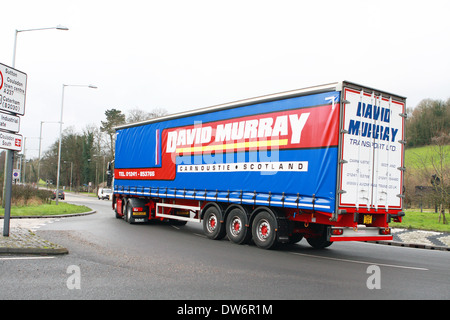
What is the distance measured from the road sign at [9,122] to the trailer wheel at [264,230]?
666 centimetres

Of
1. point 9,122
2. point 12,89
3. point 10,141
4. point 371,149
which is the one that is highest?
point 12,89

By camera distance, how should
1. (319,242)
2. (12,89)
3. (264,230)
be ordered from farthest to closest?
1. (319,242)
2. (264,230)
3. (12,89)

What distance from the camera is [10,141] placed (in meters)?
10.9

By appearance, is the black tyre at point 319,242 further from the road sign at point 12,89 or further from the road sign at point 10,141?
the road sign at point 12,89

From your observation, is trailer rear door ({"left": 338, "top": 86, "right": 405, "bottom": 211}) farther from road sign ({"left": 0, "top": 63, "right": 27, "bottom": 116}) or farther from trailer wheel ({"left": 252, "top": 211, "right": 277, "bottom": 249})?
road sign ({"left": 0, "top": 63, "right": 27, "bottom": 116})

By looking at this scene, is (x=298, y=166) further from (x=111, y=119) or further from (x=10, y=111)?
(x=111, y=119)

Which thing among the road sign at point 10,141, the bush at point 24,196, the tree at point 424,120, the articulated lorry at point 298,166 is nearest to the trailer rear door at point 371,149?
the articulated lorry at point 298,166

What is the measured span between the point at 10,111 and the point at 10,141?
751 mm

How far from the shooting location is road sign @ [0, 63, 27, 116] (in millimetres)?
10758

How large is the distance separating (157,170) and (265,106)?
628 cm

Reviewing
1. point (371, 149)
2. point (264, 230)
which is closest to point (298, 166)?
point (371, 149)

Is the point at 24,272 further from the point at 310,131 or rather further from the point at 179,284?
the point at 310,131

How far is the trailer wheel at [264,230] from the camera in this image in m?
11.4
